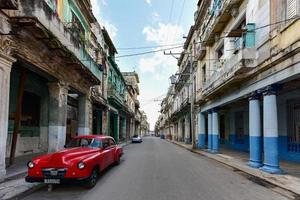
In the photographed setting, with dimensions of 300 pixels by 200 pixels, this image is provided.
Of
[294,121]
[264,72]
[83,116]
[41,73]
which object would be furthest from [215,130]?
[41,73]

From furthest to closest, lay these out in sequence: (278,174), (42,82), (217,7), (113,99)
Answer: (113,99)
(217,7)
(42,82)
(278,174)

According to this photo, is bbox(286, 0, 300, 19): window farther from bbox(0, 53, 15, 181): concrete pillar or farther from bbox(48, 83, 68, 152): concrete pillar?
bbox(48, 83, 68, 152): concrete pillar

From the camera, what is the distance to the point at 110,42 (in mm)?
30234

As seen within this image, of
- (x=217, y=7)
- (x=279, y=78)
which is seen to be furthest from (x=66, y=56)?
(x=217, y=7)

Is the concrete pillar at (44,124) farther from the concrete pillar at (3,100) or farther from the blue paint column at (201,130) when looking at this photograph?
the blue paint column at (201,130)

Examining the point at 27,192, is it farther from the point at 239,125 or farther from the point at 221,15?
the point at 239,125

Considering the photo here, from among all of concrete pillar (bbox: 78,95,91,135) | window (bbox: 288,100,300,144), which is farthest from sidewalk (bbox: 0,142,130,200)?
window (bbox: 288,100,300,144)

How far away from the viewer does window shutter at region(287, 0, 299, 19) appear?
9752 millimetres

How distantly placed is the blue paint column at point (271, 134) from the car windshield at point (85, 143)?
21.3 ft

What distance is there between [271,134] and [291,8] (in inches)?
185

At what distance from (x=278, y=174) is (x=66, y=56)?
993 cm

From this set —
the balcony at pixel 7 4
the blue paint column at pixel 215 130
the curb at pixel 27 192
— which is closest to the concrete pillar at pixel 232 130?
the blue paint column at pixel 215 130

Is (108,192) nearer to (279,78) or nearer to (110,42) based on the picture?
(279,78)

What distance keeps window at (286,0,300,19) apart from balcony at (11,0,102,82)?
8525 mm
